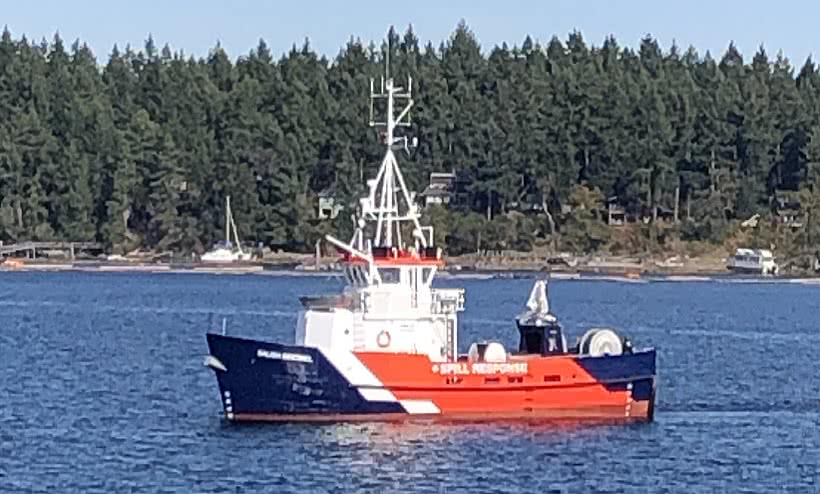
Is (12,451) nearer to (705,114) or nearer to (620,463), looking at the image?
(620,463)

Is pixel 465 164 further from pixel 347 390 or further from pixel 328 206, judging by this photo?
pixel 347 390

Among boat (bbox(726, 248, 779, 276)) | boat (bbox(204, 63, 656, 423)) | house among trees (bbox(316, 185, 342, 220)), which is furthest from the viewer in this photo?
house among trees (bbox(316, 185, 342, 220))

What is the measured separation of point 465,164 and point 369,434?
421 ft

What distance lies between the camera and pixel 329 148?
17812cm

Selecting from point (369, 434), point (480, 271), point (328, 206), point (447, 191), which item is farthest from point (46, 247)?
point (369, 434)

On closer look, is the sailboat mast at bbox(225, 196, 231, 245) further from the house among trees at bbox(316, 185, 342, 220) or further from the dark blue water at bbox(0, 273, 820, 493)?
the dark blue water at bbox(0, 273, 820, 493)

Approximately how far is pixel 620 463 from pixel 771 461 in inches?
155

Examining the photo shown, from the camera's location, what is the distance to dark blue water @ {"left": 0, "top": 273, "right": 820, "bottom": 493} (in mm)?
44281

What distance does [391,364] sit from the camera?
1930 inches

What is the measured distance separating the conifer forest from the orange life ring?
120 m

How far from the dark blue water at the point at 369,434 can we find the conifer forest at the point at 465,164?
233 feet

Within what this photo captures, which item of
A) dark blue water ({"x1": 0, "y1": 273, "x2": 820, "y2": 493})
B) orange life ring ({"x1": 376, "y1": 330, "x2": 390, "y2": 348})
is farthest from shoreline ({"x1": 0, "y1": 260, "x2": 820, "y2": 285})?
orange life ring ({"x1": 376, "y1": 330, "x2": 390, "y2": 348})

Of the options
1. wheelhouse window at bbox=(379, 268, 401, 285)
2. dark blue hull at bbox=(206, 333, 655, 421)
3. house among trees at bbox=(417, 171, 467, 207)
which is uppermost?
house among trees at bbox=(417, 171, 467, 207)

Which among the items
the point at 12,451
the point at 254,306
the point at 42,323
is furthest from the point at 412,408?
the point at 254,306
